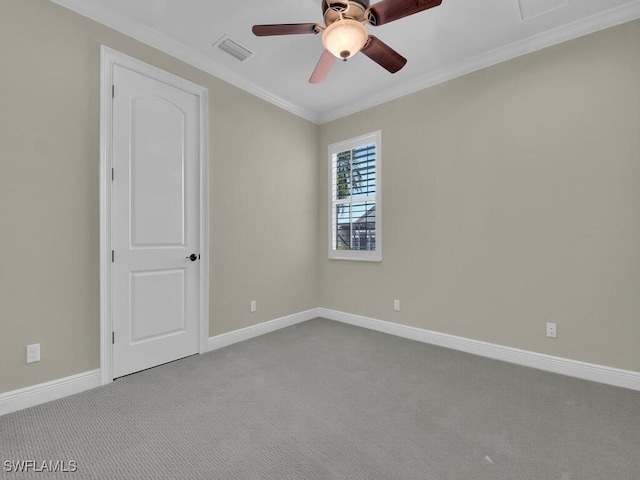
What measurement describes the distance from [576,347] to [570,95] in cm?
205

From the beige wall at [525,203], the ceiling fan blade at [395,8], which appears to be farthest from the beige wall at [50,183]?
the beige wall at [525,203]

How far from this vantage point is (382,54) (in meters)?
2.11

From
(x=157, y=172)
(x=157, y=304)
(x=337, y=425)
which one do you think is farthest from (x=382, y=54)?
(x=157, y=304)

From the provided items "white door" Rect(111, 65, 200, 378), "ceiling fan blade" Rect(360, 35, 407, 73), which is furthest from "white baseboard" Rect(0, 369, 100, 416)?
"ceiling fan blade" Rect(360, 35, 407, 73)

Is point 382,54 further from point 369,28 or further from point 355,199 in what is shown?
point 355,199

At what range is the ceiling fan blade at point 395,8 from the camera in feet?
5.43

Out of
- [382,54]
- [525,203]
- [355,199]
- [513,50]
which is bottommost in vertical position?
[525,203]

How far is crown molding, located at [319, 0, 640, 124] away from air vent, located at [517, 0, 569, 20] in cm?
30

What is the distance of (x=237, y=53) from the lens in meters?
2.81

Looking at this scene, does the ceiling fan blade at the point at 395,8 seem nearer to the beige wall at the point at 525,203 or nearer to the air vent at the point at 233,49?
the air vent at the point at 233,49

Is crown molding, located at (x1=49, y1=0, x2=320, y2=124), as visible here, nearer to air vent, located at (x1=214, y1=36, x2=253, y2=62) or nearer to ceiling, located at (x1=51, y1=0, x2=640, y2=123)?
ceiling, located at (x1=51, y1=0, x2=640, y2=123)

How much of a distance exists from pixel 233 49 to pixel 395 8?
A: 5.40 ft

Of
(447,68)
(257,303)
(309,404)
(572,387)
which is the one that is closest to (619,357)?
(572,387)

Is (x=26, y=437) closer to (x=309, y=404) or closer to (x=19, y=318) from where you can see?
(x=19, y=318)
